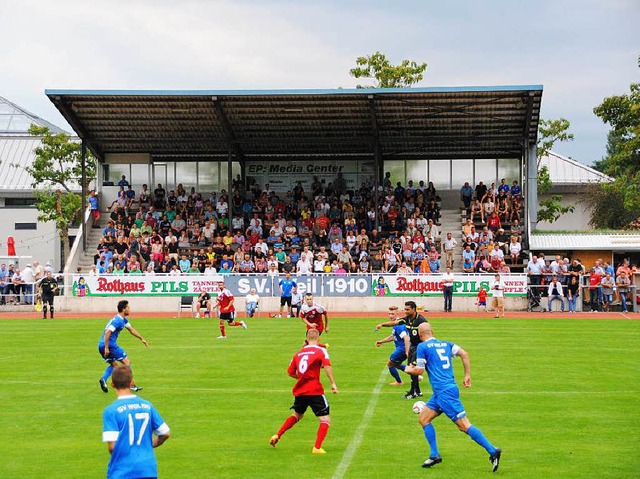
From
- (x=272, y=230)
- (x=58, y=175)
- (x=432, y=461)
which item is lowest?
(x=432, y=461)

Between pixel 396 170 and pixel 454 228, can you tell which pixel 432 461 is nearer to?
pixel 454 228

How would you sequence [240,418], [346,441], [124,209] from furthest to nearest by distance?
1. [124,209]
2. [240,418]
3. [346,441]

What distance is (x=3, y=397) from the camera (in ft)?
60.5

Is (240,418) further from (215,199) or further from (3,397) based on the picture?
(215,199)

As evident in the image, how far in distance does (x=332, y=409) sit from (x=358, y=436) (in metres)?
2.40

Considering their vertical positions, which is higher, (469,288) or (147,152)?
(147,152)

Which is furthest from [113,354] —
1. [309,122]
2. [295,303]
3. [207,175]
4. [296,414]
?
[207,175]

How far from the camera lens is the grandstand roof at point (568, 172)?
75619mm

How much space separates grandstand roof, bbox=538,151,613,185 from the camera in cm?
7562

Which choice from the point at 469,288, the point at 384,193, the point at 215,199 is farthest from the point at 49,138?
the point at 469,288

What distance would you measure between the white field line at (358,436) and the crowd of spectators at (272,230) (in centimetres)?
2525

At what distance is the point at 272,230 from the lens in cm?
4881

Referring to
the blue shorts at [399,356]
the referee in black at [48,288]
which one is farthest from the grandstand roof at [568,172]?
the blue shorts at [399,356]

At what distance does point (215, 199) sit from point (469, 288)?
1624cm
